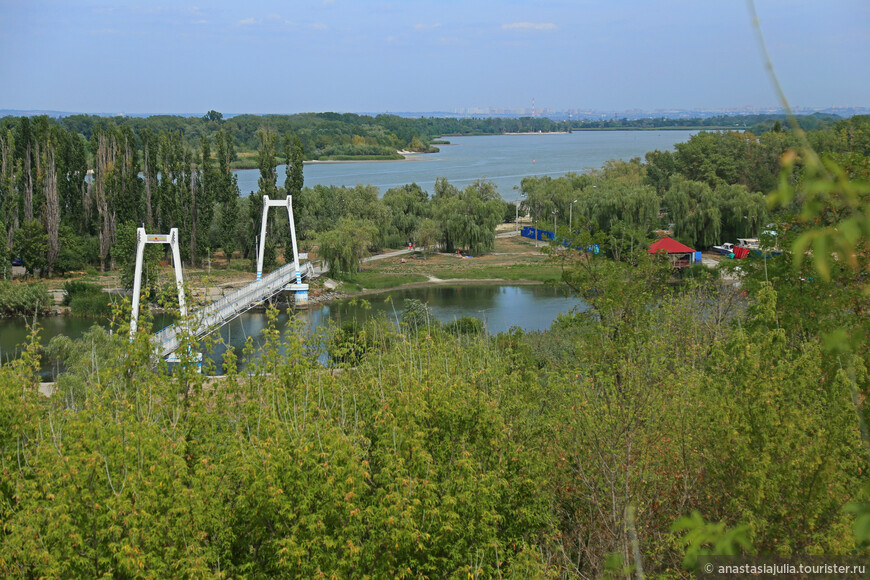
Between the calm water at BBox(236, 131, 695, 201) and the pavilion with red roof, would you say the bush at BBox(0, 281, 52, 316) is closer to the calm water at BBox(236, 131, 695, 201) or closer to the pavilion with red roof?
the pavilion with red roof

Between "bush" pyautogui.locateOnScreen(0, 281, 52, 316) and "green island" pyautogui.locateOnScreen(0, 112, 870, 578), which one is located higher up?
"green island" pyautogui.locateOnScreen(0, 112, 870, 578)

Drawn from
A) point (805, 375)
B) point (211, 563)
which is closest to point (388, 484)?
point (211, 563)

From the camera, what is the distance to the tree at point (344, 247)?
110 ft

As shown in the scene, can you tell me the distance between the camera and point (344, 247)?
3350cm

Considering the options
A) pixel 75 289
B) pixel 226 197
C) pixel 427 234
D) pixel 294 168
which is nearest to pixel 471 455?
pixel 75 289

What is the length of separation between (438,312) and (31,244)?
16799mm

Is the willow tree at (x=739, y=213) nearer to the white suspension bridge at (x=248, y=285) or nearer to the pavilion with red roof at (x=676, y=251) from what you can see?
the pavilion with red roof at (x=676, y=251)

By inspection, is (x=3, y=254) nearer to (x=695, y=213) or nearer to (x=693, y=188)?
(x=695, y=213)

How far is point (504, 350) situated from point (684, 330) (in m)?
3.21

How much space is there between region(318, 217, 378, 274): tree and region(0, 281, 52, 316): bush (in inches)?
441

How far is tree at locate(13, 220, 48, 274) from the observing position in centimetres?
3070

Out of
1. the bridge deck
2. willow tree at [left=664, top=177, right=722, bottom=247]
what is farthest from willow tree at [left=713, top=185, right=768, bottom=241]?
the bridge deck

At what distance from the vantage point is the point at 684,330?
13.5m

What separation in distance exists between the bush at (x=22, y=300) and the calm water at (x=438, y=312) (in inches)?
22.6
